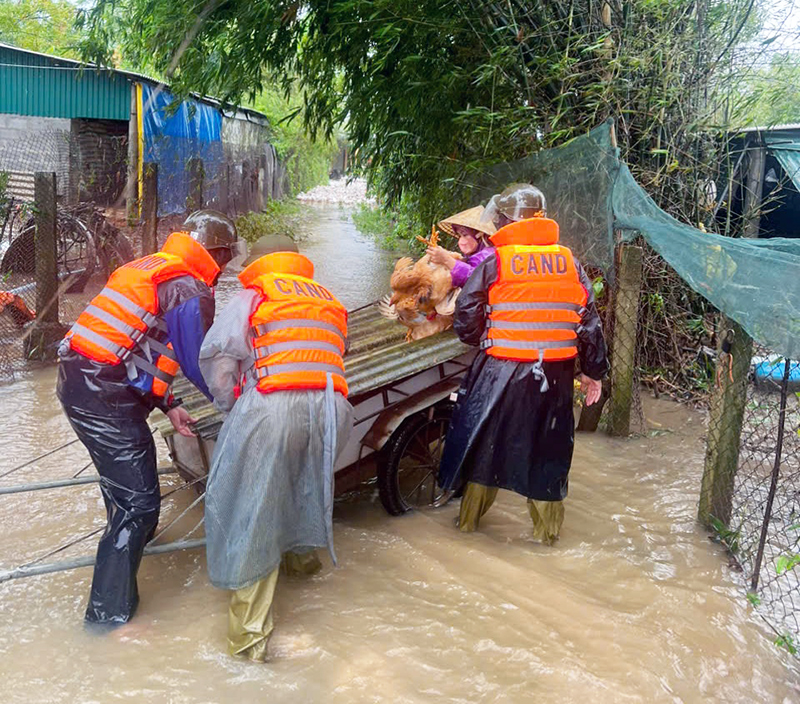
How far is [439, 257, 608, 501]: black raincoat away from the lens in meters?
4.09

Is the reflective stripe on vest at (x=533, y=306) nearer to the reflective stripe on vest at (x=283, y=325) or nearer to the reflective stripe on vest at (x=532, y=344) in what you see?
the reflective stripe on vest at (x=532, y=344)

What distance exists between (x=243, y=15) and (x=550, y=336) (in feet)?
16.4

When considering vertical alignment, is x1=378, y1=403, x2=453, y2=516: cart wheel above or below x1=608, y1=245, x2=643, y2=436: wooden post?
below

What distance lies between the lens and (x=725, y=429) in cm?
427

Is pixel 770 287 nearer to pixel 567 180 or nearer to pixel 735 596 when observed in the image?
pixel 735 596

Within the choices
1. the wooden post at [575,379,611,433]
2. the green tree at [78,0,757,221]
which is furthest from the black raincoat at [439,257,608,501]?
the green tree at [78,0,757,221]

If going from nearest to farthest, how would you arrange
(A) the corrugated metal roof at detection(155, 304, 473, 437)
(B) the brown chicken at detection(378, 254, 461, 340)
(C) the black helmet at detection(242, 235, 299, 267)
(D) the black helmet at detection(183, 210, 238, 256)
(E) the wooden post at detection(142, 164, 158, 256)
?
(C) the black helmet at detection(242, 235, 299, 267), (D) the black helmet at detection(183, 210, 238, 256), (A) the corrugated metal roof at detection(155, 304, 473, 437), (B) the brown chicken at detection(378, 254, 461, 340), (E) the wooden post at detection(142, 164, 158, 256)

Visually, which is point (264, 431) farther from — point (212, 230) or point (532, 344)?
point (532, 344)

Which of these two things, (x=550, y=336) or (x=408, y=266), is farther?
(x=408, y=266)

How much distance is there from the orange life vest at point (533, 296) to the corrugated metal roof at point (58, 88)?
11201 mm

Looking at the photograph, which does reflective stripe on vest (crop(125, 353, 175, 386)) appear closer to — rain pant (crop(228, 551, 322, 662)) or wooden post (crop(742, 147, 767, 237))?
rain pant (crop(228, 551, 322, 662))

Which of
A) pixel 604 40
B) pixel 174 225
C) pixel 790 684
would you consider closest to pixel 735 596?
pixel 790 684

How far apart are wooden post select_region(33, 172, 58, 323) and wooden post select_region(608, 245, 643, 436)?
5.38 m

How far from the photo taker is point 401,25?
260 inches
